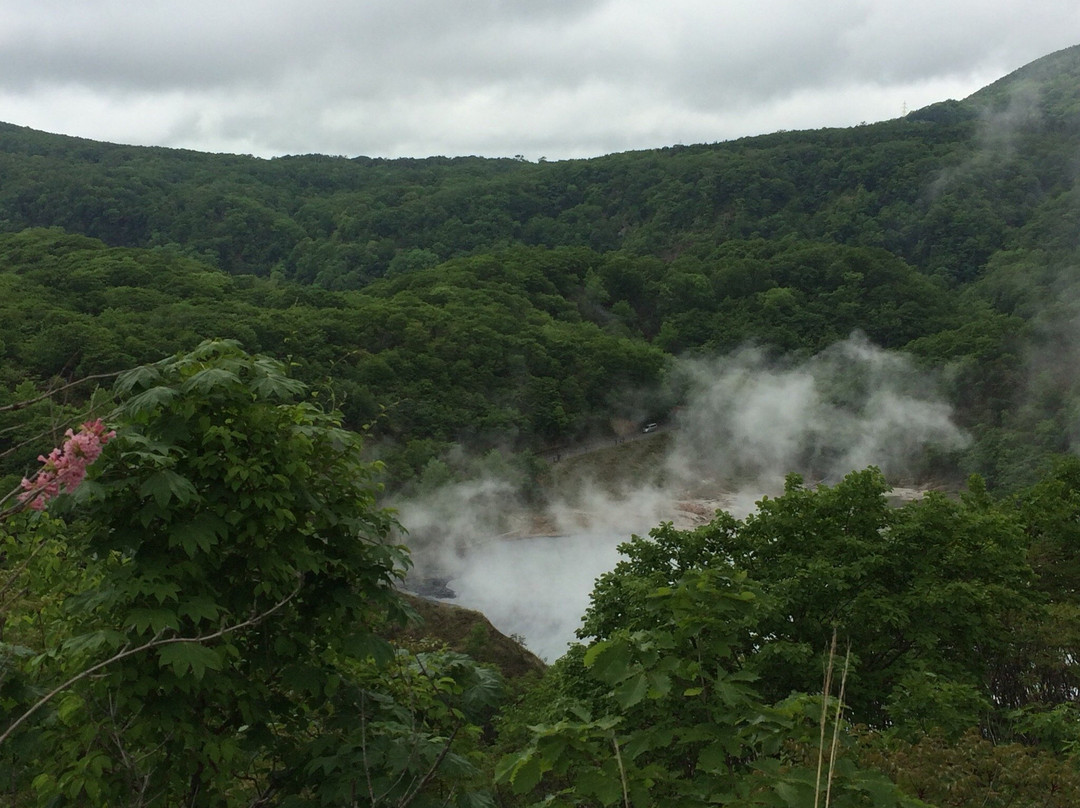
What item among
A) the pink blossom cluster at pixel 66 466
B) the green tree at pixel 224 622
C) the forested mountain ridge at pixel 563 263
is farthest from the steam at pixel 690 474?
the pink blossom cluster at pixel 66 466

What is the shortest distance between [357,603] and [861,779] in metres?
2.26

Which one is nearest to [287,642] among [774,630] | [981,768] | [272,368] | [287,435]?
[287,435]

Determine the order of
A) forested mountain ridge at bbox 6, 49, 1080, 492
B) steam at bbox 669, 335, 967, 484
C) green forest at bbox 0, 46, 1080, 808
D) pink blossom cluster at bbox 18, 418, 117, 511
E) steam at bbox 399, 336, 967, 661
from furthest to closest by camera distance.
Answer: steam at bbox 669, 335, 967, 484 → forested mountain ridge at bbox 6, 49, 1080, 492 → steam at bbox 399, 336, 967, 661 → green forest at bbox 0, 46, 1080, 808 → pink blossom cluster at bbox 18, 418, 117, 511

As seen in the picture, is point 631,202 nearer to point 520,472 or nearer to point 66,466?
point 520,472

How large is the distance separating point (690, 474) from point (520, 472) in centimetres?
970

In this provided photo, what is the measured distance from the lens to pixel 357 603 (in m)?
4.27

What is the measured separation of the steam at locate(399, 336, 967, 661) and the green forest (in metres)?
1.32

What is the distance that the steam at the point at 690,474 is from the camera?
3189cm

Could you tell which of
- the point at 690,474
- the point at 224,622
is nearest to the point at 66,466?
the point at 224,622

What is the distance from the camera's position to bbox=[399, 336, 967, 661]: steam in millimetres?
31891

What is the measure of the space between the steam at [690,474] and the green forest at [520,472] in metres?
1.32

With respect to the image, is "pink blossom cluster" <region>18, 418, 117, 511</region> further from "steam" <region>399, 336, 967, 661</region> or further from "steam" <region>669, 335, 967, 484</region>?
"steam" <region>669, 335, 967, 484</region>

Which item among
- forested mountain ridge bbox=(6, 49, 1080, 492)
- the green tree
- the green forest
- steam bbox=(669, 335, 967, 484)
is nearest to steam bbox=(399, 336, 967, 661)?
steam bbox=(669, 335, 967, 484)

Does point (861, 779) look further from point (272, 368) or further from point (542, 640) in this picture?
point (542, 640)
